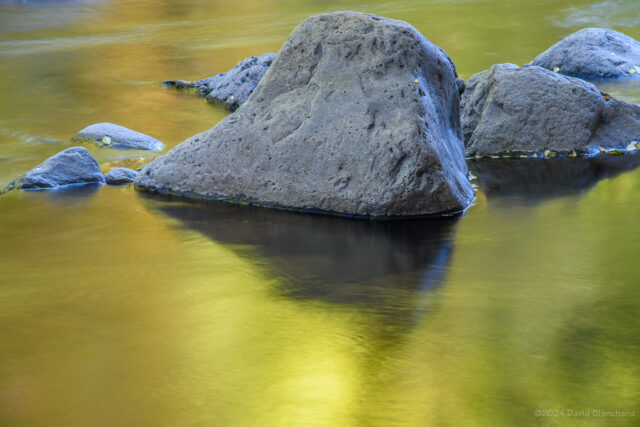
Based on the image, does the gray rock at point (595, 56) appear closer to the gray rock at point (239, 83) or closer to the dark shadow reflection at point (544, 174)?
the gray rock at point (239, 83)

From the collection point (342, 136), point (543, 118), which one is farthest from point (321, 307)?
point (543, 118)

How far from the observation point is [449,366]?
118 inches

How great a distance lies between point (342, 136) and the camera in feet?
16.1

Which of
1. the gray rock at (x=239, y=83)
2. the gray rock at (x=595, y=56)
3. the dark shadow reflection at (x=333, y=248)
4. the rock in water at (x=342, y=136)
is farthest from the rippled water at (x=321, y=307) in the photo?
the gray rock at (x=595, y=56)

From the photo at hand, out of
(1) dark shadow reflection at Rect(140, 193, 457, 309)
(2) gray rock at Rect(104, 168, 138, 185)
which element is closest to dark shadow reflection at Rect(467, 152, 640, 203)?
(1) dark shadow reflection at Rect(140, 193, 457, 309)

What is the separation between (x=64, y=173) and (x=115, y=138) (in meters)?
1.22

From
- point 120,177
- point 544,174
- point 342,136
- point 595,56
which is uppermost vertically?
point 342,136

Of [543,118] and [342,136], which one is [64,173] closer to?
[342,136]

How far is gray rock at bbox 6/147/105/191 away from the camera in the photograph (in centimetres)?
552

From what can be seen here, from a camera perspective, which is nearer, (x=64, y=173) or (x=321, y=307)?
(x=321, y=307)

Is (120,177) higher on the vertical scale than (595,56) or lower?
higher

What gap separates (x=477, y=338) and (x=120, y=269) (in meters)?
1.88

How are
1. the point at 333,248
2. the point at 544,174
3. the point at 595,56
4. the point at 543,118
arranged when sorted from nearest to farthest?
the point at 333,248 < the point at 544,174 < the point at 543,118 < the point at 595,56

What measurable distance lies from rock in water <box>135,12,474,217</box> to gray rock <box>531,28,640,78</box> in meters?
5.21
